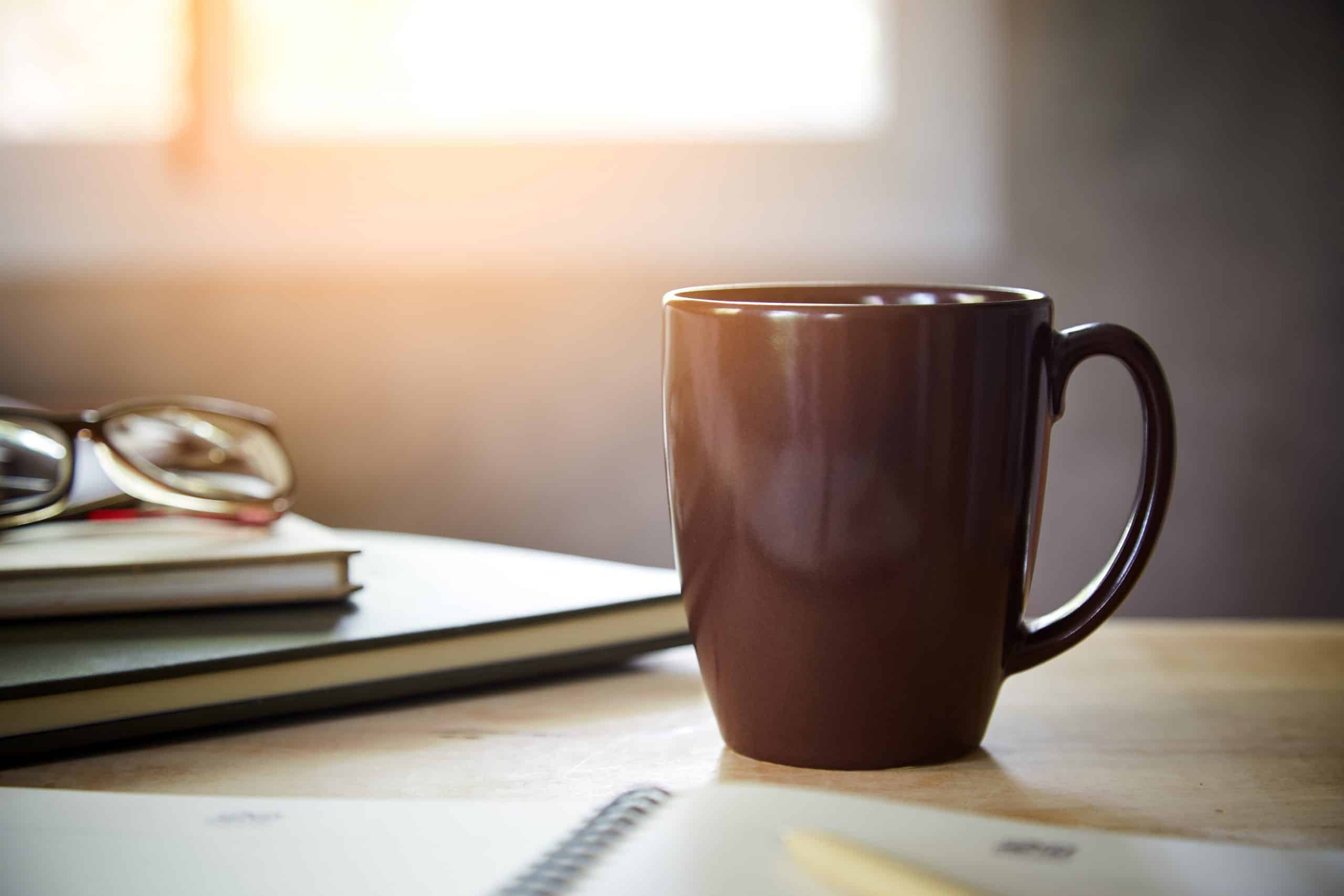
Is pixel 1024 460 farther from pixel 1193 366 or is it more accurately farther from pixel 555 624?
pixel 1193 366

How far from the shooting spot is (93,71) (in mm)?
1118

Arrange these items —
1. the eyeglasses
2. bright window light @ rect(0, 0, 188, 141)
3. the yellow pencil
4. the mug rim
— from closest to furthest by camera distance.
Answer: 1. the yellow pencil
2. the mug rim
3. the eyeglasses
4. bright window light @ rect(0, 0, 188, 141)

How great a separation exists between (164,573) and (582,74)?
30.9 inches

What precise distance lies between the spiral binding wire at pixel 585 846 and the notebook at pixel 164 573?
0.22 m

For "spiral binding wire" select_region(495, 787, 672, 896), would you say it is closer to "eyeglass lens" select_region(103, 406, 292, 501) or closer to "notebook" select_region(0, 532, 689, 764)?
"notebook" select_region(0, 532, 689, 764)

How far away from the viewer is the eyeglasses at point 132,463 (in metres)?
0.57

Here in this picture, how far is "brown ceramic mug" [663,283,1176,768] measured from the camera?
0.36 m

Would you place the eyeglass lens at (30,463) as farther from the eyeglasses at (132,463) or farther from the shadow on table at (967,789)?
the shadow on table at (967,789)

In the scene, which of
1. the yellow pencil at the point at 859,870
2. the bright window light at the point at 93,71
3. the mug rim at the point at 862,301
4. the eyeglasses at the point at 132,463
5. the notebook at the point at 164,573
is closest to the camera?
the yellow pencil at the point at 859,870

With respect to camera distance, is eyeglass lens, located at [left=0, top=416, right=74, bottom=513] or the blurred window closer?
eyeglass lens, located at [left=0, top=416, right=74, bottom=513]

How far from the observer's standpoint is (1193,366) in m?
1.17

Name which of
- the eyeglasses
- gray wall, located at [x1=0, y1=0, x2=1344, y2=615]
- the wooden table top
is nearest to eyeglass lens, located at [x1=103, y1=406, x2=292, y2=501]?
the eyeglasses

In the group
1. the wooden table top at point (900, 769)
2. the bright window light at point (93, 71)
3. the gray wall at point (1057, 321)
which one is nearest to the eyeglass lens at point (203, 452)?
the wooden table top at point (900, 769)

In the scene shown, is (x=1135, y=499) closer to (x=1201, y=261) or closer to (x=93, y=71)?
(x=1201, y=261)
